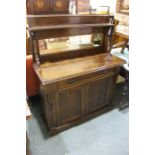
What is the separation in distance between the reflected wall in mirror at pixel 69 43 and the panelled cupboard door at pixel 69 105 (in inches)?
22.5

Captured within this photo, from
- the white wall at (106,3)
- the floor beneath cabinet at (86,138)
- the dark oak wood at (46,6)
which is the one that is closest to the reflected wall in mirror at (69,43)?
the floor beneath cabinet at (86,138)

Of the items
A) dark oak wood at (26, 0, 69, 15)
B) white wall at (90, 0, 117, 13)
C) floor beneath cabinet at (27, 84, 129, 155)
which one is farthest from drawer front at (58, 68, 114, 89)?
dark oak wood at (26, 0, 69, 15)

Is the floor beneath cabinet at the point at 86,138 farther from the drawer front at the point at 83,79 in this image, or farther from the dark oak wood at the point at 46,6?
the dark oak wood at the point at 46,6

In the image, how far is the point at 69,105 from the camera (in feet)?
5.86

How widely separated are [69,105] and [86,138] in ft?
1.55

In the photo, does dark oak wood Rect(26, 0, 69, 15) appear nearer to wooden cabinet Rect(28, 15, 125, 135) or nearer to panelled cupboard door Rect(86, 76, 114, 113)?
wooden cabinet Rect(28, 15, 125, 135)

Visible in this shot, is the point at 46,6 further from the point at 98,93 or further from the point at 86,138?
the point at 86,138

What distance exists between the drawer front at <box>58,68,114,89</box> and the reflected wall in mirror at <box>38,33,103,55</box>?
1.56ft

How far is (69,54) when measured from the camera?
6.36 feet

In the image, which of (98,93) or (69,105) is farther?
(98,93)

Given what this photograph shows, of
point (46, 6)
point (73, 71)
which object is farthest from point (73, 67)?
point (46, 6)

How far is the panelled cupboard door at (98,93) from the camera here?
1.87 meters

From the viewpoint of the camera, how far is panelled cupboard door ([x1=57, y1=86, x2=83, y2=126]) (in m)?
1.67
